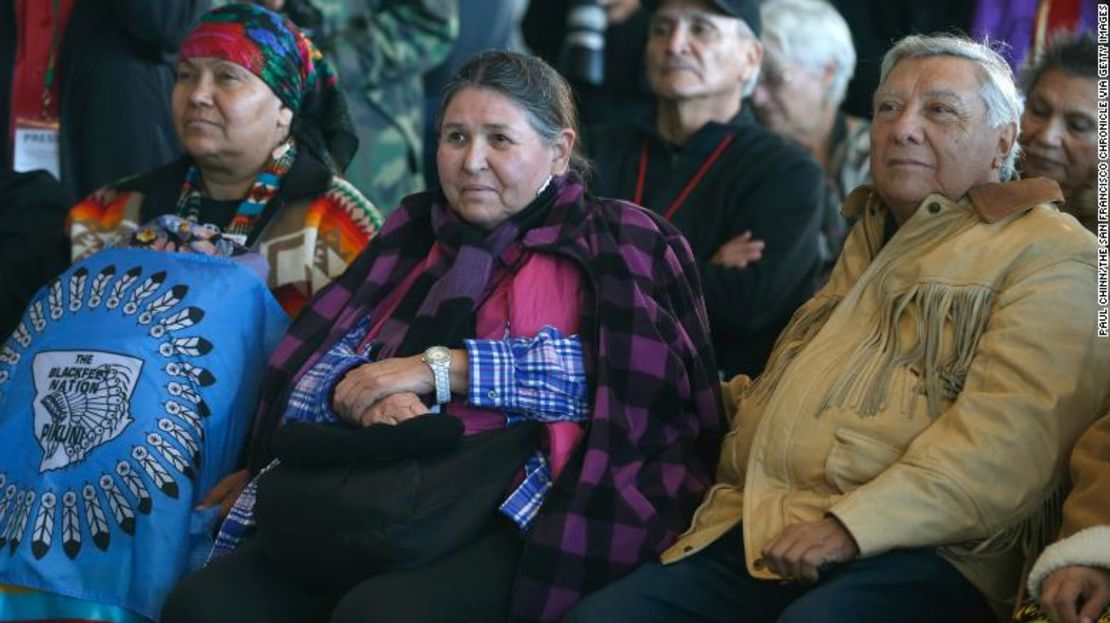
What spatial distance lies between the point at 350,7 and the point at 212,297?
1780 mm

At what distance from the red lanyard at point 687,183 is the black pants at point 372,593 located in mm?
1498

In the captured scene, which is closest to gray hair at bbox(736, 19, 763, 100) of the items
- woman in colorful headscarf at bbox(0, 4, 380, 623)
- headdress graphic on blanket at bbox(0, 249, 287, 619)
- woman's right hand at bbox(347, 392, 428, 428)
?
woman in colorful headscarf at bbox(0, 4, 380, 623)

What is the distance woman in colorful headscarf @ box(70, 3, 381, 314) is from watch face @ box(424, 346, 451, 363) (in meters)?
0.81

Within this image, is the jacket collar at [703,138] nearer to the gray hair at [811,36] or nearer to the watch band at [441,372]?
the gray hair at [811,36]

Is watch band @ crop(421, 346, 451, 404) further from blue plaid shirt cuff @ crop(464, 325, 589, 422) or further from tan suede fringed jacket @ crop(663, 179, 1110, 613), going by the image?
tan suede fringed jacket @ crop(663, 179, 1110, 613)

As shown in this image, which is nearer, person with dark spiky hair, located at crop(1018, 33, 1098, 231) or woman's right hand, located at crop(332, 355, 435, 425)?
woman's right hand, located at crop(332, 355, 435, 425)

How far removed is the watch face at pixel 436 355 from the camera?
3352 millimetres

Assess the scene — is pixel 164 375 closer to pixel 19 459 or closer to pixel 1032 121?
pixel 19 459

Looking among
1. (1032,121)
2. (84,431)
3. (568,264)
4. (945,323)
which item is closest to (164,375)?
(84,431)

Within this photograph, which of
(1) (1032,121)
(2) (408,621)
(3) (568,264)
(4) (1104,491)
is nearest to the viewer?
(4) (1104,491)

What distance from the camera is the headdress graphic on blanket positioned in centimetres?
357

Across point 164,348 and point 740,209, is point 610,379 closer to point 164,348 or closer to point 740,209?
point 164,348

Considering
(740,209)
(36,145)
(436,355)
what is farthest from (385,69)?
(436,355)

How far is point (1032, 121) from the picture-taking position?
373 centimetres
